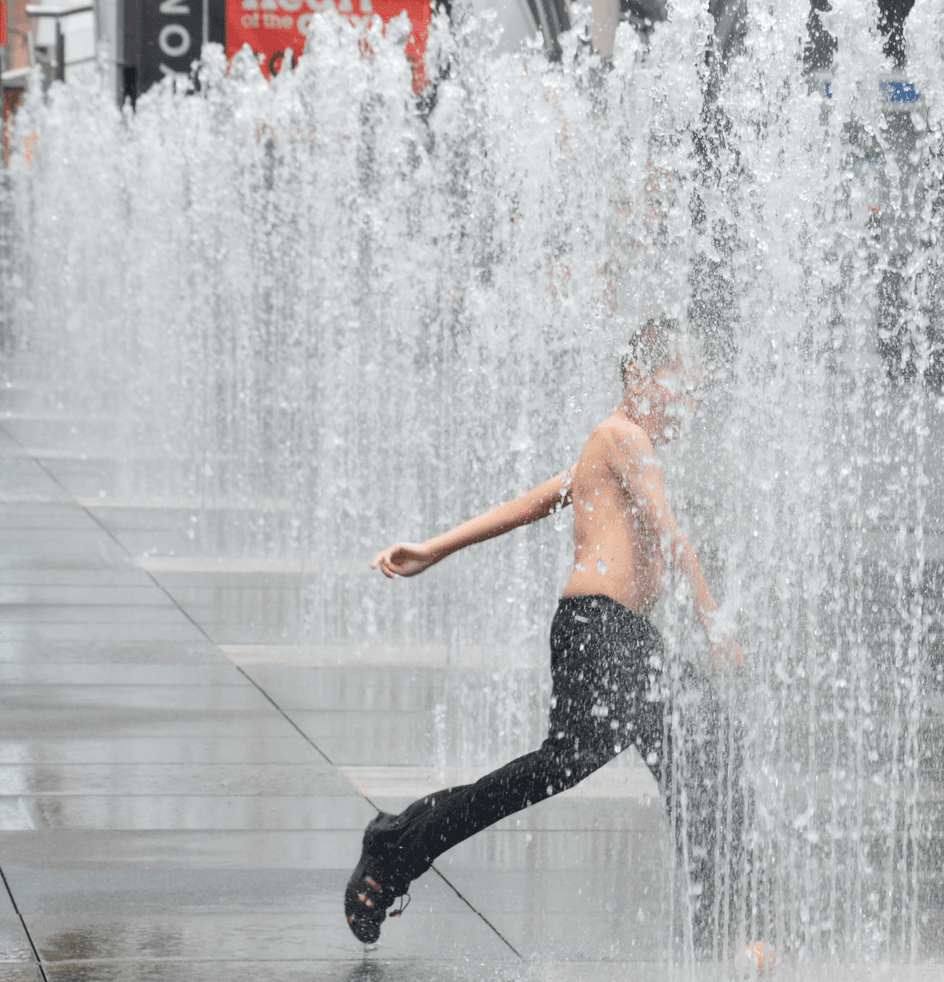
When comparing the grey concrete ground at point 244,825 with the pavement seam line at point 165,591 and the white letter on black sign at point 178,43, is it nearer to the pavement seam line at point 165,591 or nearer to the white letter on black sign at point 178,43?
the pavement seam line at point 165,591

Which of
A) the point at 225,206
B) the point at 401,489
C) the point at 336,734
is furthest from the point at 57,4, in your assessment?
the point at 336,734

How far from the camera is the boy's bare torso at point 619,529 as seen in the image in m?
4.66

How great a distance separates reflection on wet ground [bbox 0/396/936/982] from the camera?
497 cm

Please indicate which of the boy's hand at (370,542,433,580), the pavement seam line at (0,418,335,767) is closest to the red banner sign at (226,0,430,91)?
the pavement seam line at (0,418,335,767)

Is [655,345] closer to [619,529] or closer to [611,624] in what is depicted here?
[619,529]

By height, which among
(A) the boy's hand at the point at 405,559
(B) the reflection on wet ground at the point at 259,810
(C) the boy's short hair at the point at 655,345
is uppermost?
(C) the boy's short hair at the point at 655,345

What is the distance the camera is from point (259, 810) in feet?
20.6

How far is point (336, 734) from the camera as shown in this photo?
7492 millimetres

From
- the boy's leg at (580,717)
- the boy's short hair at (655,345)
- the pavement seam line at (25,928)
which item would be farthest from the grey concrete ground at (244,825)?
the boy's short hair at (655,345)

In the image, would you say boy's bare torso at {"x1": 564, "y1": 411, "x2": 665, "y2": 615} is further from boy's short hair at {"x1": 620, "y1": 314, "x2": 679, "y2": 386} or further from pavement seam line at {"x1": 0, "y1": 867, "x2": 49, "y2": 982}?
pavement seam line at {"x1": 0, "y1": 867, "x2": 49, "y2": 982}

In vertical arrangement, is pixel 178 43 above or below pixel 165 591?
above

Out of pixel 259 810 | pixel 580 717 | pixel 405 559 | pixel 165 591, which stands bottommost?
pixel 165 591

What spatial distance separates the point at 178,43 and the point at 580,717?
21.3 meters

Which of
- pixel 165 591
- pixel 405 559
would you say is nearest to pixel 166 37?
pixel 165 591
